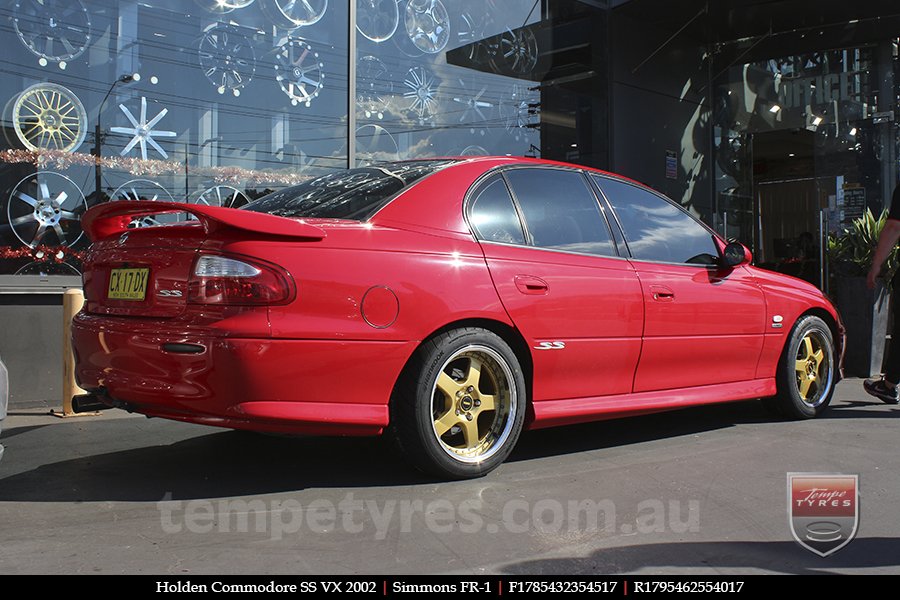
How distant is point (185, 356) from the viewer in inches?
124

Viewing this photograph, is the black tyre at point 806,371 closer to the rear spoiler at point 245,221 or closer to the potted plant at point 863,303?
the potted plant at point 863,303

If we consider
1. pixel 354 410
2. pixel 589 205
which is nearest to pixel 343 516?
pixel 354 410

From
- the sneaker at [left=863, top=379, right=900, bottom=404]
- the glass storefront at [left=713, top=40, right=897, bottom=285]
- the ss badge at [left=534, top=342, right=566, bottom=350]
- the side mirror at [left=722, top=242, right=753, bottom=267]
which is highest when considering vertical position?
the glass storefront at [left=713, top=40, right=897, bottom=285]

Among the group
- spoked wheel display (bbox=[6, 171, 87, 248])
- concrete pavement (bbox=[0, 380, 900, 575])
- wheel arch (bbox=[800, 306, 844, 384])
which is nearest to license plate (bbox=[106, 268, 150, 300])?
concrete pavement (bbox=[0, 380, 900, 575])

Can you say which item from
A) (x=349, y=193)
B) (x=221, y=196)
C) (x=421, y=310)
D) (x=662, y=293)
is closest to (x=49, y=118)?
(x=221, y=196)

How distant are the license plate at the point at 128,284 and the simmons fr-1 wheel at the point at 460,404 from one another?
44.0 inches

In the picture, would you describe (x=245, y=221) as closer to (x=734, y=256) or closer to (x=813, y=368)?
(x=734, y=256)

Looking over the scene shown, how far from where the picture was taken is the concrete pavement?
2.67m

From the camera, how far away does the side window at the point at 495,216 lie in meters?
3.86

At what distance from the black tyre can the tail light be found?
3433mm

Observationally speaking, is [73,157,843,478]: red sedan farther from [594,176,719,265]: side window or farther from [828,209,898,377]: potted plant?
[828,209,898,377]: potted plant

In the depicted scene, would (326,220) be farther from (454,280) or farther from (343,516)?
(343,516)

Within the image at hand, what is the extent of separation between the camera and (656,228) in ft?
15.4

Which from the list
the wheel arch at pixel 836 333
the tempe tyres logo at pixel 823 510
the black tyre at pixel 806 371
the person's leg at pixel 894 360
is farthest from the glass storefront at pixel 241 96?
the person's leg at pixel 894 360
